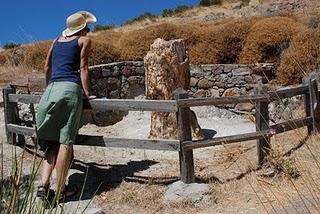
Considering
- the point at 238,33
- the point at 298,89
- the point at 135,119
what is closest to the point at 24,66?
the point at 135,119

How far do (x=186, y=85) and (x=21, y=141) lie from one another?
2913mm

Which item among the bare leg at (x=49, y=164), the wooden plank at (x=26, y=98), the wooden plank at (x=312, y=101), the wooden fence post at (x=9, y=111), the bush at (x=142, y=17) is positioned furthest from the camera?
the bush at (x=142, y=17)

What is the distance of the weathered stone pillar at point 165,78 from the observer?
8750 mm

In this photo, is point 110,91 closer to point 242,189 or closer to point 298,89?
point 298,89

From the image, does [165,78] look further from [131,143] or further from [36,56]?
[36,56]

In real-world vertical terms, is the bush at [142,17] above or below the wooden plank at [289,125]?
below

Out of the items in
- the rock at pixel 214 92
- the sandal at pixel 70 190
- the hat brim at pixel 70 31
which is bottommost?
the rock at pixel 214 92

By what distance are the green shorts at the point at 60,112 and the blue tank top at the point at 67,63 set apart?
0.09 m

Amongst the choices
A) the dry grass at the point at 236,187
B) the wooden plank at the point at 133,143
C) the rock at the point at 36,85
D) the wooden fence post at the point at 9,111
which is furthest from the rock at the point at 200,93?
the wooden plank at the point at 133,143

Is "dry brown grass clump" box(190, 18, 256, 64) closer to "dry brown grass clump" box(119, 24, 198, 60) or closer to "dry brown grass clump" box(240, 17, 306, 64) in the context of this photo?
"dry brown grass clump" box(240, 17, 306, 64)

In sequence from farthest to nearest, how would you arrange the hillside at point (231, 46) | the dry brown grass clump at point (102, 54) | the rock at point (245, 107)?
1. the dry brown grass clump at point (102, 54)
2. the rock at point (245, 107)
3. the hillside at point (231, 46)

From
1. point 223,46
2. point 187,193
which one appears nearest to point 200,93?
point 223,46

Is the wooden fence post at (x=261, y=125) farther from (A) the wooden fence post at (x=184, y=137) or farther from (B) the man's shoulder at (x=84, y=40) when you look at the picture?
(B) the man's shoulder at (x=84, y=40)

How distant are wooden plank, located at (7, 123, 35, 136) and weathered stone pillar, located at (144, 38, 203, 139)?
93.3 inches
